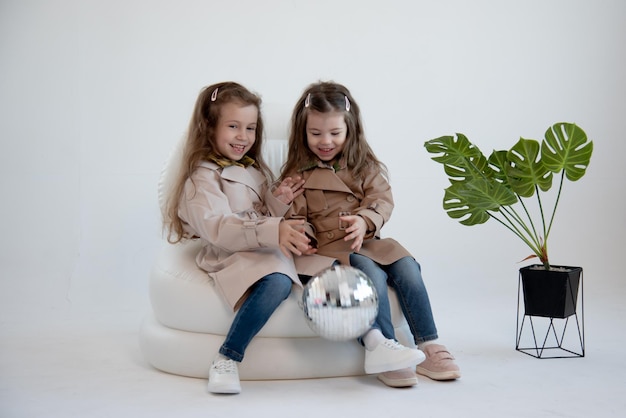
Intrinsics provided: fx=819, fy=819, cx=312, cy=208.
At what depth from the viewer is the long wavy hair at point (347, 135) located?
286 cm

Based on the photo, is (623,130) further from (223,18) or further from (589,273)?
(223,18)

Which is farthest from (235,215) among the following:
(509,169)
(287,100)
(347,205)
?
(287,100)

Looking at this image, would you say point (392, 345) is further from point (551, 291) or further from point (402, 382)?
point (551, 291)

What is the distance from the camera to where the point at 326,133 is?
283 cm

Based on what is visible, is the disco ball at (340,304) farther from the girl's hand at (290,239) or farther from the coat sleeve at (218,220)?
the coat sleeve at (218,220)

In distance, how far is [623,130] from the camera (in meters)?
4.75

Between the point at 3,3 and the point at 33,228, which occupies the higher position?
the point at 3,3

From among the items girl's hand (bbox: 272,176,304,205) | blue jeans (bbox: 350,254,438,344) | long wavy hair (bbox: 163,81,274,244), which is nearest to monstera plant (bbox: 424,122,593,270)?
blue jeans (bbox: 350,254,438,344)

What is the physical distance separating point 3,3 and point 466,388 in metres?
3.11

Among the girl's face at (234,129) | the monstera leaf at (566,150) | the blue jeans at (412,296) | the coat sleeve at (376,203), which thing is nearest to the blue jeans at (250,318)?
the blue jeans at (412,296)

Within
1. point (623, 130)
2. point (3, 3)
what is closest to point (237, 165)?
point (3, 3)

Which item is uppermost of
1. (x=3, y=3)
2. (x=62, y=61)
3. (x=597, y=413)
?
(x=3, y=3)

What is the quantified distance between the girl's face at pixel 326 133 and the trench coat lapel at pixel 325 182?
0.05m

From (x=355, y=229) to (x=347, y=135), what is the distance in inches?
16.2
